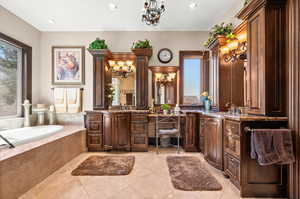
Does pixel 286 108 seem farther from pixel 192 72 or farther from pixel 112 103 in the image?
pixel 112 103

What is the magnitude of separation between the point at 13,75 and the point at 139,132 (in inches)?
123

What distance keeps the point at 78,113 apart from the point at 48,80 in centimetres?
118

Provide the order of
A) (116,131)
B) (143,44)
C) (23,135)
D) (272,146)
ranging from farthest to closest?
1. (143,44)
2. (116,131)
3. (23,135)
4. (272,146)

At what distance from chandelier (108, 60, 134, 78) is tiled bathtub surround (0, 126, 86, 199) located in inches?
75.9

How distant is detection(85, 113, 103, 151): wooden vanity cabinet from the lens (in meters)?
3.67

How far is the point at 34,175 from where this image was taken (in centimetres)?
220

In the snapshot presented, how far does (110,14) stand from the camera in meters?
3.46

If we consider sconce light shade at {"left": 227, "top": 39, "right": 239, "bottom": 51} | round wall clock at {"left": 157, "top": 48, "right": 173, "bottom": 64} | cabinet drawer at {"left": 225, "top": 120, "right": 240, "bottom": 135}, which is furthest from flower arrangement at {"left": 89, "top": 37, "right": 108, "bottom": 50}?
cabinet drawer at {"left": 225, "top": 120, "right": 240, "bottom": 135}

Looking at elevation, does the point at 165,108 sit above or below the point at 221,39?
below

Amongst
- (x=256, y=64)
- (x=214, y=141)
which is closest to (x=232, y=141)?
(x=214, y=141)

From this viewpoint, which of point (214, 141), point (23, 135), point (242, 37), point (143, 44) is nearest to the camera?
point (214, 141)

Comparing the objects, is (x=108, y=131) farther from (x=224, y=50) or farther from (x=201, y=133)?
(x=224, y=50)

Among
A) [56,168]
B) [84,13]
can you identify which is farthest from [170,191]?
[84,13]

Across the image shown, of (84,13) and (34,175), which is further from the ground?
(84,13)
